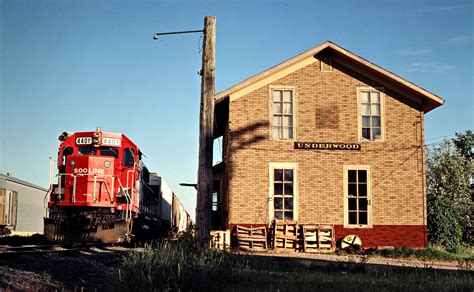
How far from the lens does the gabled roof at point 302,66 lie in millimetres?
20734

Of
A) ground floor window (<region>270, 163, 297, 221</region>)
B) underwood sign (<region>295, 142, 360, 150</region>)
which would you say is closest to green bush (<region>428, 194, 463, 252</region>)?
underwood sign (<region>295, 142, 360, 150</region>)

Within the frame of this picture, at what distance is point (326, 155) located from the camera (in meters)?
21.0

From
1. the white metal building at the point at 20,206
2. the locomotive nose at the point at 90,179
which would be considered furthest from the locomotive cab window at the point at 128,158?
the white metal building at the point at 20,206

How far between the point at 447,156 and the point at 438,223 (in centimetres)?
2322

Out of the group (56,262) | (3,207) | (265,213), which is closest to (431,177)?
(265,213)

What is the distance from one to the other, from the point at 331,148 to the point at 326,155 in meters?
0.31

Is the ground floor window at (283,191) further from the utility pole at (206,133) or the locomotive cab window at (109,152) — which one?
the utility pole at (206,133)

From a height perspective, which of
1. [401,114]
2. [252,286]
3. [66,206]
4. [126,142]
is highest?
[401,114]

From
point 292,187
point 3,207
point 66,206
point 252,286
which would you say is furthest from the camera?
point 3,207

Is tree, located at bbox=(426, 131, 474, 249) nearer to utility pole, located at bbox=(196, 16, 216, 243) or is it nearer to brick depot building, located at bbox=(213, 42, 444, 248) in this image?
brick depot building, located at bbox=(213, 42, 444, 248)

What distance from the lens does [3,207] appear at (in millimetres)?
28266

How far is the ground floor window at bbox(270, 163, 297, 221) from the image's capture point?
2075 cm

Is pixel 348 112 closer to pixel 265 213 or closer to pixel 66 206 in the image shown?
pixel 265 213

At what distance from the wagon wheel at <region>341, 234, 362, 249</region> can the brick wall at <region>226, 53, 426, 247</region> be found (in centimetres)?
30
